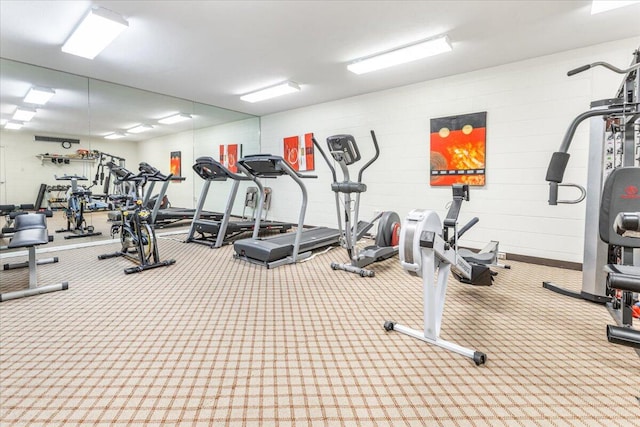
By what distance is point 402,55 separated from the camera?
13.7 ft

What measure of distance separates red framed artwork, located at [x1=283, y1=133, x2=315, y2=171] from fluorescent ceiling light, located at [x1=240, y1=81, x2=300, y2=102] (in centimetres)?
127

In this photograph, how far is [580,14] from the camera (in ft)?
10.4

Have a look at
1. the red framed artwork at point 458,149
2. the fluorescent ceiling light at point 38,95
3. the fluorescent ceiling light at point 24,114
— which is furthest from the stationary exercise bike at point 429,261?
the fluorescent ceiling light at point 24,114

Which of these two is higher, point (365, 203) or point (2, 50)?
point (2, 50)

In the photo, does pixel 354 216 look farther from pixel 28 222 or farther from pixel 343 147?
pixel 28 222

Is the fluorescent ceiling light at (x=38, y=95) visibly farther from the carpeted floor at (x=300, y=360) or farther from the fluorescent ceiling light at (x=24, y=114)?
the carpeted floor at (x=300, y=360)

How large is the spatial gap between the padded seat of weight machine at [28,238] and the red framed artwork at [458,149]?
5129mm

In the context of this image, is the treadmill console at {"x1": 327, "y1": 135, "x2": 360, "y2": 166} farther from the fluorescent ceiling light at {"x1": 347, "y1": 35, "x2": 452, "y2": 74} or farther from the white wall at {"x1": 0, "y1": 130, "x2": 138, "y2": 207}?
the white wall at {"x1": 0, "y1": 130, "x2": 138, "y2": 207}

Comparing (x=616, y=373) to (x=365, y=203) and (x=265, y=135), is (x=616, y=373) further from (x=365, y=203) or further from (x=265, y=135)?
(x=265, y=135)

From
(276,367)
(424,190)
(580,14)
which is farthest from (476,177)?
(276,367)

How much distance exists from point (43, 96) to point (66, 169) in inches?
47.5

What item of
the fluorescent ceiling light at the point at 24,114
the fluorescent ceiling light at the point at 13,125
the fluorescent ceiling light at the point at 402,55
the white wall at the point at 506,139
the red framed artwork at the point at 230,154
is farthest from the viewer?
the red framed artwork at the point at 230,154

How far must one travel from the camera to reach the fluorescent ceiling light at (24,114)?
498cm

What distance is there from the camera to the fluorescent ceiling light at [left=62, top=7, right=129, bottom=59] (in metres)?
3.16
